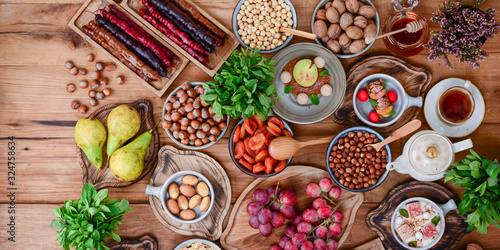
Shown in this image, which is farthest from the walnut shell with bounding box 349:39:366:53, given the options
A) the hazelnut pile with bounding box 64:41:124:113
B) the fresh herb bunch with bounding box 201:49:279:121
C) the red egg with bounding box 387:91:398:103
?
the hazelnut pile with bounding box 64:41:124:113

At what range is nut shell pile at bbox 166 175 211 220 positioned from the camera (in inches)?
59.3

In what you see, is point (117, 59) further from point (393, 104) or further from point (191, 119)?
point (393, 104)

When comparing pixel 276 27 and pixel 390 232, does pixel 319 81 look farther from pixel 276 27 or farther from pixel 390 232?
pixel 390 232

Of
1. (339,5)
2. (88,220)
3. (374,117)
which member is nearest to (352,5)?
(339,5)

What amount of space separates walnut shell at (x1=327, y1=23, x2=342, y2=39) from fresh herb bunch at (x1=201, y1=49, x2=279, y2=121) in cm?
42

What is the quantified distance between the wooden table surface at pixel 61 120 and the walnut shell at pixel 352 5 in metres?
0.15

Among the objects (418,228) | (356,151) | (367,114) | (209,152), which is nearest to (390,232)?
(418,228)

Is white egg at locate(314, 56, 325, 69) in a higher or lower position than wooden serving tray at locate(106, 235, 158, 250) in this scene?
higher

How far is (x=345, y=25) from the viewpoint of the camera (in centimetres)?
147

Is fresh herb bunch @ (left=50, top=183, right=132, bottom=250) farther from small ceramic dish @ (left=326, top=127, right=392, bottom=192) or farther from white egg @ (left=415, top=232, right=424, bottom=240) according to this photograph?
white egg @ (left=415, top=232, right=424, bottom=240)

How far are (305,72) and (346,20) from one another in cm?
31

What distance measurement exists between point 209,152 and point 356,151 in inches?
27.9

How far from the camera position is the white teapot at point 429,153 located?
1.37m

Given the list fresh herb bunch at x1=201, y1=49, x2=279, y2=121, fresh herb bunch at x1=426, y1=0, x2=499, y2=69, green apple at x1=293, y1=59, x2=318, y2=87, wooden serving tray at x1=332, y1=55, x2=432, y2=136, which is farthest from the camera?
wooden serving tray at x1=332, y1=55, x2=432, y2=136
